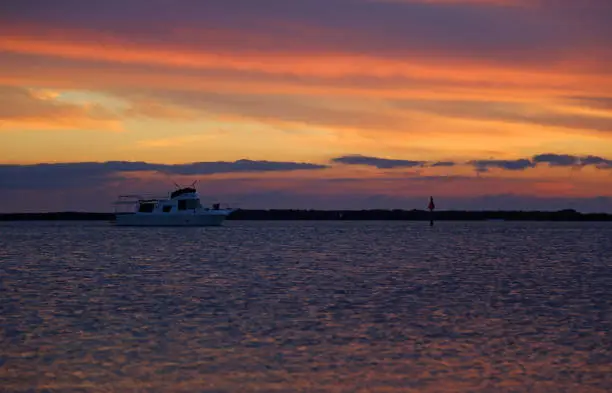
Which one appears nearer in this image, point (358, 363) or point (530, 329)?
point (358, 363)

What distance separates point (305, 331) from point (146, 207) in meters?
115

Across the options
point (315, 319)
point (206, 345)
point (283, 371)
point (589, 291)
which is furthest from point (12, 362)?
point (589, 291)

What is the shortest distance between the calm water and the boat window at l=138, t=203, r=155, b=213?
89.8 metres

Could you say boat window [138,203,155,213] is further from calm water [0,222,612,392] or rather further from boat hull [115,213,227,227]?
calm water [0,222,612,392]

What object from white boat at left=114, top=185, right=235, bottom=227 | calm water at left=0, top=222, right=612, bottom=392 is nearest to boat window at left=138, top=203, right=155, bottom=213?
white boat at left=114, top=185, right=235, bottom=227

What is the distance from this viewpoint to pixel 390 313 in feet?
92.8

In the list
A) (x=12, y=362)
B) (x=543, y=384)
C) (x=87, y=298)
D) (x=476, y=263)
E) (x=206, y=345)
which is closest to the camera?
(x=543, y=384)

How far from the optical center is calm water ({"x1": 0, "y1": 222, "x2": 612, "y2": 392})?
18328 mm

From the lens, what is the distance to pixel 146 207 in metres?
137

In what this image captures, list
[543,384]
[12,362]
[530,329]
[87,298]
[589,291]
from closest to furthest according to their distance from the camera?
[543,384], [12,362], [530,329], [87,298], [589,291]

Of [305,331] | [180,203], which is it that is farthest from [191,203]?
[305,331]

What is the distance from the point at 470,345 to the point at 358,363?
3.53 metres

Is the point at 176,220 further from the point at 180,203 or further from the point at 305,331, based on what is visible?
the point at 305,331

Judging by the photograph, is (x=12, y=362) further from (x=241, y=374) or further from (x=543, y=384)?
(x=543, y=384)
